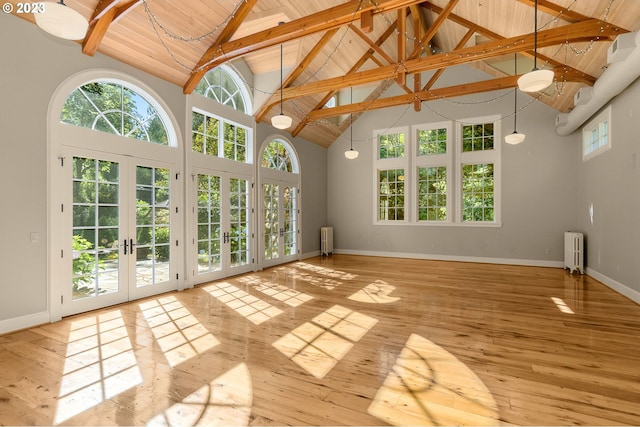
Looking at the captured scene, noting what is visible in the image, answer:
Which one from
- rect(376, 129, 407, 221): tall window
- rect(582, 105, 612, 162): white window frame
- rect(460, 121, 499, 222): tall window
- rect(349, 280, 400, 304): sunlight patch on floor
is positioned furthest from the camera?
rect(376, 129, 407, 221): tall window

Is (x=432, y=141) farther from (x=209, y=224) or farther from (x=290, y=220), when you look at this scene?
(x=209, y=224)

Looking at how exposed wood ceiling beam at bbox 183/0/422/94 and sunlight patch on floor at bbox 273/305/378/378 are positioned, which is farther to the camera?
exposed wood ceiling beam at bbox 183/0/422/94

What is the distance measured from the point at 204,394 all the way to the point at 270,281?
12.4 ft

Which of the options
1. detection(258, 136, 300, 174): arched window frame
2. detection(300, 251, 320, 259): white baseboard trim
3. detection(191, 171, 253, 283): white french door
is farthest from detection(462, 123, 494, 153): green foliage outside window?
detection(191, 171, 253, 283): white french door

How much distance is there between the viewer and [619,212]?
5.17 meters

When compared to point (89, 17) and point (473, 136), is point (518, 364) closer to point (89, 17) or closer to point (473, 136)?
point (89, 17)

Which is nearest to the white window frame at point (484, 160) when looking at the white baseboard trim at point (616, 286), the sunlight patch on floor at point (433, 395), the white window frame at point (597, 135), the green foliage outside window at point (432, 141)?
the green foliage outside window at point (432, 141)

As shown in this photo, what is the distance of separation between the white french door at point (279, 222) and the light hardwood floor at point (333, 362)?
2.74 metres

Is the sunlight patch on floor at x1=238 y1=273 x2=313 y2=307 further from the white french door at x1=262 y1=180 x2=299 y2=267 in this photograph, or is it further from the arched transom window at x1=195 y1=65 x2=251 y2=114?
the arched transom window at x1=195 y1=65 x2=251 y2=114

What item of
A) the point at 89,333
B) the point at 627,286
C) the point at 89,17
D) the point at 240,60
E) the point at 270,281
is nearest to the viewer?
the point at 89,333

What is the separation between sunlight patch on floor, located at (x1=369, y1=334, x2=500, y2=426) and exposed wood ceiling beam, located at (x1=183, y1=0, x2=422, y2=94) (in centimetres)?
392

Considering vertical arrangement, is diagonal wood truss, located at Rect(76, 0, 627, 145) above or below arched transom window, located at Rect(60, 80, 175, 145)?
above

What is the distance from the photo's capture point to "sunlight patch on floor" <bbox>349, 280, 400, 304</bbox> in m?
4.76

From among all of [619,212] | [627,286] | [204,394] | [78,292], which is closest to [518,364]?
[204,394]
